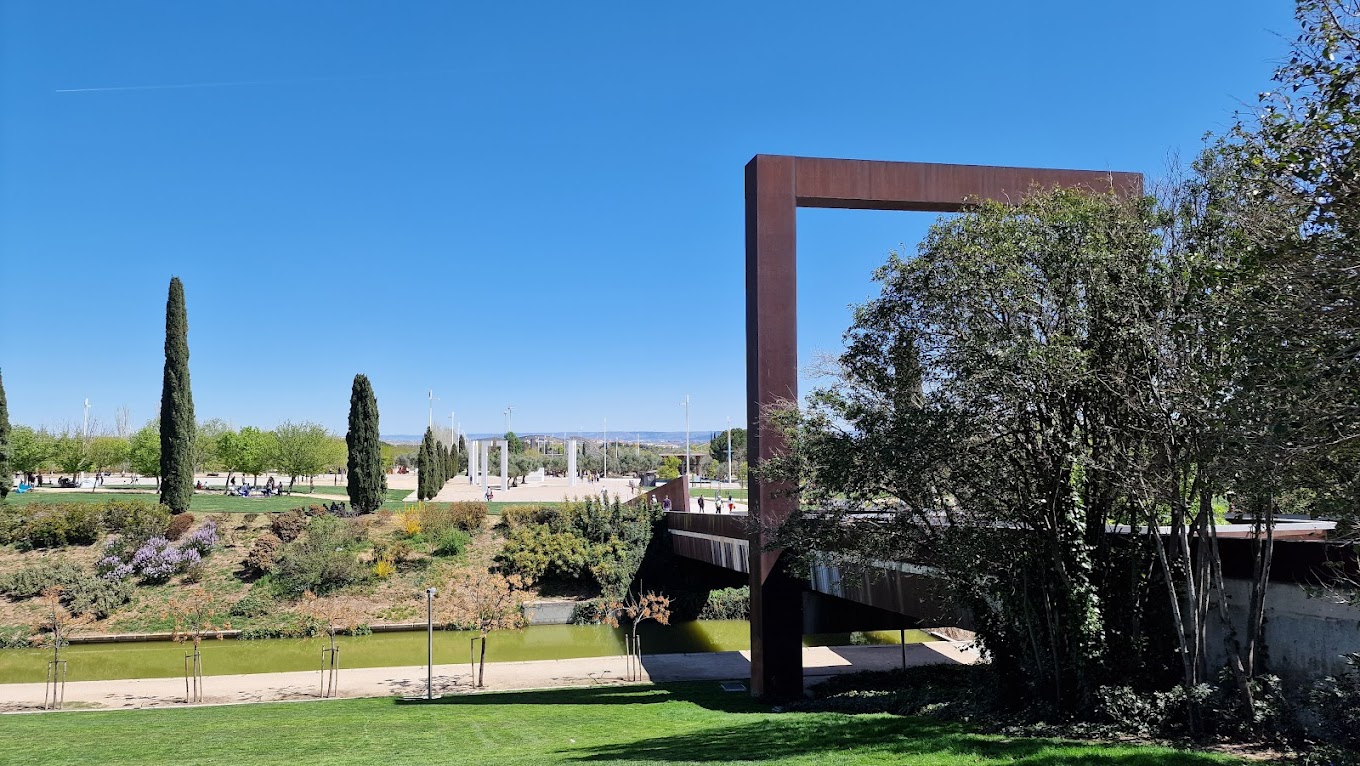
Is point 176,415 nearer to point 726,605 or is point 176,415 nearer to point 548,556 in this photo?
point 548,556

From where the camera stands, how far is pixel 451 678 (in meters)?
20.2

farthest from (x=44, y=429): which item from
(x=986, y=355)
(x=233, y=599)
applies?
(x=986, y=355)

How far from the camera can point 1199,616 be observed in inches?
375

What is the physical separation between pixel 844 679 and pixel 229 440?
49.6 metres

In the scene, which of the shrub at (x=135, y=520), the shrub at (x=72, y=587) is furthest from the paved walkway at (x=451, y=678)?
the shrub at (x=135, y=520)

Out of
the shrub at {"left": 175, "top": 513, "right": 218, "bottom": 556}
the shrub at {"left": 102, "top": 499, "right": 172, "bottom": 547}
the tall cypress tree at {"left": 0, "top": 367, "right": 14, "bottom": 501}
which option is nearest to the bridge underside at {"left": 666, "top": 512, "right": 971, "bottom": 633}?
the shrub at {"left": 175, "top": 513, "right": 218, "bottom": 556}

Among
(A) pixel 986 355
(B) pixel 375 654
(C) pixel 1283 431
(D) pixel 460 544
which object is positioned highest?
(A) pixel 986 355

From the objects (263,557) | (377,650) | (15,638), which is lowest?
(377,650)

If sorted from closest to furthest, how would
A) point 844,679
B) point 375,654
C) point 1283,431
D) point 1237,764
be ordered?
point 1283,431 → point 1237,764 → point 844,679 → point 375,654

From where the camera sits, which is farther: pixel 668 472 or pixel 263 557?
pixel 668 472

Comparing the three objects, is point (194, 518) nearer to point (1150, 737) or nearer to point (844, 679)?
point (844, 679)

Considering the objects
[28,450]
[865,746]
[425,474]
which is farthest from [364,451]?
[865,746]

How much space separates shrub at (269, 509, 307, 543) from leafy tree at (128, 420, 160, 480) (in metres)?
21.1

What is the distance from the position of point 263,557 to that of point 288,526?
2.43 metres
